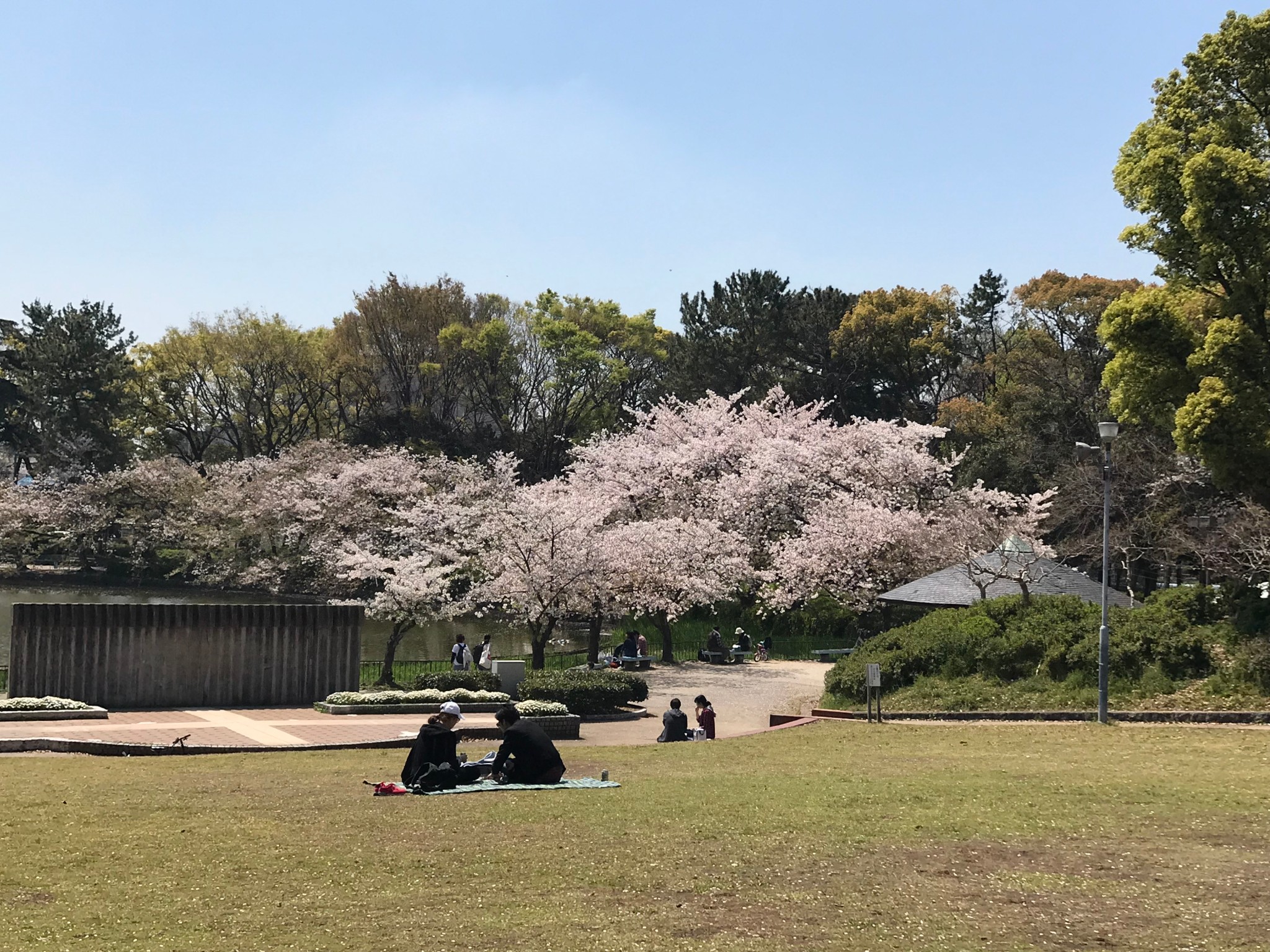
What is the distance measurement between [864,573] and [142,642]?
26.7 meters

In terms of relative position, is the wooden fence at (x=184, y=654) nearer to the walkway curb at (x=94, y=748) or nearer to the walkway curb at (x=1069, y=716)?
the walkway curb at (x=94, y=748)

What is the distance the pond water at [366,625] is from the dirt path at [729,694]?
25.7 ft

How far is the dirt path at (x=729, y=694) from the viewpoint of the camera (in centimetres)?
2411

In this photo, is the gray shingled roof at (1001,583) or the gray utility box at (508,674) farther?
the gray shingled roof at (1001,583)

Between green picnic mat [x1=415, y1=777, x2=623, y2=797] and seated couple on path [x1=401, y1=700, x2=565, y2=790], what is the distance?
0.07 meters

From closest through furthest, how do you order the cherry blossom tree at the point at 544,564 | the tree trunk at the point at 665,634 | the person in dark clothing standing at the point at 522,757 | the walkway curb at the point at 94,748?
the person in dark clothing standing at the point at 522,757, the walkway curb at the point at 94,748, the cherry blossom tree at the point at 544,564, the tree trunk at the point at 665,634

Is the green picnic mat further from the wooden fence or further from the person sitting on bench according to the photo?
the person sitting on bench

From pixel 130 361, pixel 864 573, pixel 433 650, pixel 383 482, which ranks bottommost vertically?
pixel 433 650

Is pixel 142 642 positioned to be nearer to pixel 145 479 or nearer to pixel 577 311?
pixel 145 479

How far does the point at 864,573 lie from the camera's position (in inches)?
1735

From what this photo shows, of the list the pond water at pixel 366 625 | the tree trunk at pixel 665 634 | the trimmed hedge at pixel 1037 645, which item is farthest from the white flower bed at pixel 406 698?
the tree trunk at pixel 665 634

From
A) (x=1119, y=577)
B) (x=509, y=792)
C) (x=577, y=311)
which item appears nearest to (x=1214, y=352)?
(x=509, y=792)

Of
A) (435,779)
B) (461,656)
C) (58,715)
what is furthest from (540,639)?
(435,779)

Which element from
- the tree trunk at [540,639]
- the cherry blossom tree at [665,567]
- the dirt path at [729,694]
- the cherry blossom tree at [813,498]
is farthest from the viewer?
the cherry blossom tree at [813,498]
